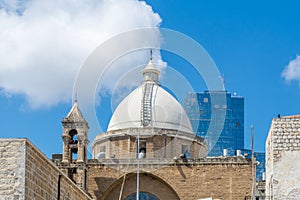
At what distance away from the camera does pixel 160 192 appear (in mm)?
46156

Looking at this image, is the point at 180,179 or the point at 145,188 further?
the point at 145,188

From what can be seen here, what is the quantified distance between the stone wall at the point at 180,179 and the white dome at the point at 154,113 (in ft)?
12.1


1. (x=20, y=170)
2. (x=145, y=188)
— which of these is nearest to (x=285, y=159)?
(x=20, y=170)

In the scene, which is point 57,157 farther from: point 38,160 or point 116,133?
point 38,160

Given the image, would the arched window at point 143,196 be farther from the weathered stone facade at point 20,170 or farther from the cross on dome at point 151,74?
the weathered stone facade at point 20,170

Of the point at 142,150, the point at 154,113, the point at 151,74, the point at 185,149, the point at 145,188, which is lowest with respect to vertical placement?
the point at 145,188

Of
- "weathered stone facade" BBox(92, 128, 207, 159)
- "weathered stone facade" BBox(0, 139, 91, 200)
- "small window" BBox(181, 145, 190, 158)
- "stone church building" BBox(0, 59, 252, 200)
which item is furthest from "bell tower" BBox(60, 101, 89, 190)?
"weathered stone facade" BBox(0, 139, 91, 200)

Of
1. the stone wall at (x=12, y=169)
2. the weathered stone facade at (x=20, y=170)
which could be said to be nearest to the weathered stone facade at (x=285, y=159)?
the weathered stone facade at (x=20, y=170)

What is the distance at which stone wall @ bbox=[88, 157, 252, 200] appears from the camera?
45.1m

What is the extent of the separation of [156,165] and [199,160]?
2.77 m

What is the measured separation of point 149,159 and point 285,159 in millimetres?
24253

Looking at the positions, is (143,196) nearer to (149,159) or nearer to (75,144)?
(149,159)

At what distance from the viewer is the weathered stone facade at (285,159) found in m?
22.6

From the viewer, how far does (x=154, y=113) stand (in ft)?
163
